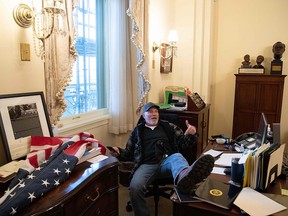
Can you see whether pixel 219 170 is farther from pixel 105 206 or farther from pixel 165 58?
pixel 165 58

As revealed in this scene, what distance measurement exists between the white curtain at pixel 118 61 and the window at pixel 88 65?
11 cm

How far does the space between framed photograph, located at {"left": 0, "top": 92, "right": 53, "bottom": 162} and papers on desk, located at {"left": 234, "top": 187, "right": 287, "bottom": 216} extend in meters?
1.25

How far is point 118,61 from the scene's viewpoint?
9.54ft

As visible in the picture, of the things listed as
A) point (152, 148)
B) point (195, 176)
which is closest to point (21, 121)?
point (195, 176)

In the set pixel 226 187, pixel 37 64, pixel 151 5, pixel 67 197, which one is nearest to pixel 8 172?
pixel 67 197

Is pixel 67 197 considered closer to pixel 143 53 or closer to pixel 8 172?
pixel 8 172

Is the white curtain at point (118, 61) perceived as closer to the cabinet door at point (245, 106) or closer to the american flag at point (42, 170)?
the american flag at point (42, 170)

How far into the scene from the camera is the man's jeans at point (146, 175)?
2.08 meters

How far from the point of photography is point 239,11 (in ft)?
13.6

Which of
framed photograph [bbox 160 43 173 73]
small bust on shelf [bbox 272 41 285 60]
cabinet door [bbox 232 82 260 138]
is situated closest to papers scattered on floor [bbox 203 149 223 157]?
framed photograph [bbox 160 43 173 73]

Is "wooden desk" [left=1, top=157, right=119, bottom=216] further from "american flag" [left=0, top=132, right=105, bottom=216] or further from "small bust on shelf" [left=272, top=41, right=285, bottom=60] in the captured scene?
"small bust on shelf" [left=272, top=41, right=285, bottom=60]

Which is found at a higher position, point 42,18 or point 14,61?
point 42,18

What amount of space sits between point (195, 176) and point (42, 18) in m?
1.45

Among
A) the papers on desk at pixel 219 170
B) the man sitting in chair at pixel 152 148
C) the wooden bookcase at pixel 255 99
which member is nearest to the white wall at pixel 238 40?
the wooden bookcase at pixel 255 99
